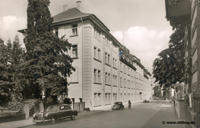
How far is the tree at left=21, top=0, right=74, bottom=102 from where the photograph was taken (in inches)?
973

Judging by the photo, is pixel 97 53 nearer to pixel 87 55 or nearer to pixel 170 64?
pixel 87 55

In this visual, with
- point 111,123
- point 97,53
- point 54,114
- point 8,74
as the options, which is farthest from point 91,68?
point 111,123

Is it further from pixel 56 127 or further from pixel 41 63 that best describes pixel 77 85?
pixel 56 127

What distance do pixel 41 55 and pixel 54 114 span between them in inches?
278

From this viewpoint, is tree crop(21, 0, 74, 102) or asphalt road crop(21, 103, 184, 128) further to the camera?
tree crop(21, 0, 74, 102)

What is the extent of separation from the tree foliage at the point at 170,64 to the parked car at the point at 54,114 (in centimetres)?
1026

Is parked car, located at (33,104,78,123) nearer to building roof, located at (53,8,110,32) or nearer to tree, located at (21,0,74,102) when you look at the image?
tree, located at (21,0,74,102)

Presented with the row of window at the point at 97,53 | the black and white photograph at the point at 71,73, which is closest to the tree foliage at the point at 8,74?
the black and white photograph at the point at 71,73

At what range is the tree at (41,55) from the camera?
24719 mm

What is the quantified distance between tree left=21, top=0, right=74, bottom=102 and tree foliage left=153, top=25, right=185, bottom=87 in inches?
384

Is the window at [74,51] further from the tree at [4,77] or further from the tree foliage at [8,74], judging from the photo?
the tree at [4,77]

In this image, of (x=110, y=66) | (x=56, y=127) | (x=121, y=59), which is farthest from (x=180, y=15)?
(x=121, y=59)

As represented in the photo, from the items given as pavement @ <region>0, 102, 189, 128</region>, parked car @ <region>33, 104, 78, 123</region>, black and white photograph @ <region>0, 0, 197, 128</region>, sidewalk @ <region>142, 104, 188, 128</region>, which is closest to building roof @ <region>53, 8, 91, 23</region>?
black and white photograph @ <region>0, 0, 197, 128</region>

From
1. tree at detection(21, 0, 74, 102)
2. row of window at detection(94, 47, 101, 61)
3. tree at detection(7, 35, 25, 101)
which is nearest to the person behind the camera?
tree at detection(7, 35, 25, 101)
